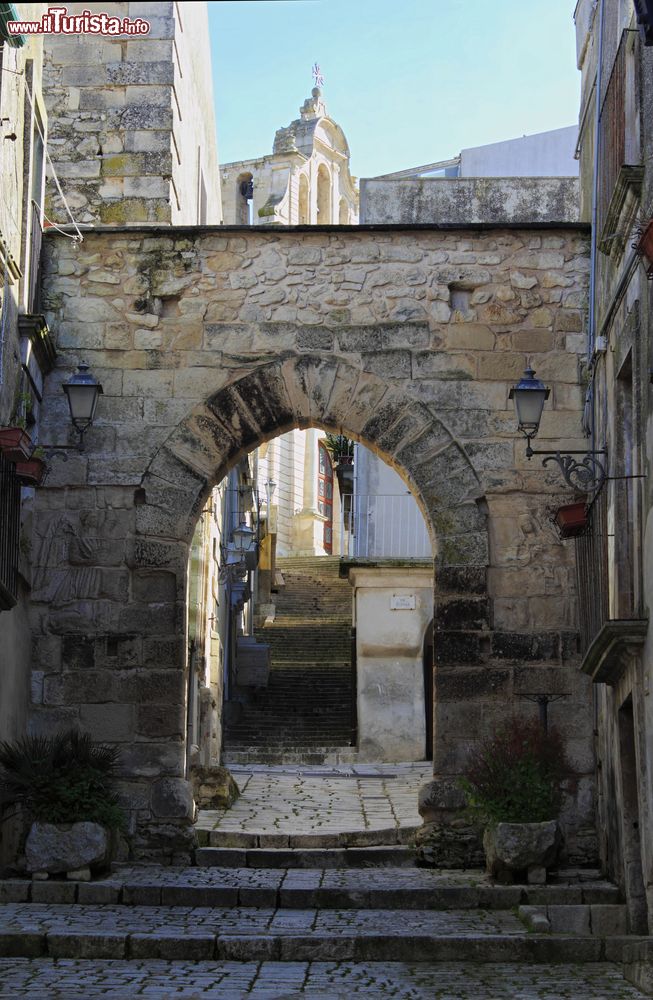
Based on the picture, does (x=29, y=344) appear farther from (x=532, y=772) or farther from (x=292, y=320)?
(x=532, y=772)

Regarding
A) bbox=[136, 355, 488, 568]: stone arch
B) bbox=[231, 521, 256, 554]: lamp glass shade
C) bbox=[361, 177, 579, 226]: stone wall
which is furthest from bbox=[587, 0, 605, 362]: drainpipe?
bbox=[231, 521, 256, 554]: lamp glass shade

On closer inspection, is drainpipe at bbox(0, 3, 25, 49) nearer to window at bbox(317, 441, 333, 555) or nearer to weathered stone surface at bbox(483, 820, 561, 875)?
weathered stone surface at bbox(483, 820, 561, 875)

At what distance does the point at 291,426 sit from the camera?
34.4 ft

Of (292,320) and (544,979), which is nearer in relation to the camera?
(544,979)

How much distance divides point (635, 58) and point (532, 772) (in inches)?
159

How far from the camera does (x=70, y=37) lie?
1309 centimetres

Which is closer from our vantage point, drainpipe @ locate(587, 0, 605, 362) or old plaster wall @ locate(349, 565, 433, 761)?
drainpipe @ locate(587, 0, 605, 362)

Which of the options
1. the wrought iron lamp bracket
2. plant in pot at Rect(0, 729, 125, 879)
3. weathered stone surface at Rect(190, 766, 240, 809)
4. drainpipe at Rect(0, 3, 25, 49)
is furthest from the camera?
weathered stone surface at Rect(190, 766, 240, 809)

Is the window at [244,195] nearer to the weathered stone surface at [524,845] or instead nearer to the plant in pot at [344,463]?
the plant in pot at [344,463]

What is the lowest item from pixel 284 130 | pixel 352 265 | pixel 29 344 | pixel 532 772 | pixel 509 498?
pixel 532 772

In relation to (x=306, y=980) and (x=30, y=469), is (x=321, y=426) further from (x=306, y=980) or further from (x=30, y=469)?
(x=306, y=980)

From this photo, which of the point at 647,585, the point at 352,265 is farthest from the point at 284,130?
the point at 647,585

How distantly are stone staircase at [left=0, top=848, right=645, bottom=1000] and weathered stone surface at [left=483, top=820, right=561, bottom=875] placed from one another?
16 cm

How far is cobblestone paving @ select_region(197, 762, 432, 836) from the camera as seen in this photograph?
10.8m
